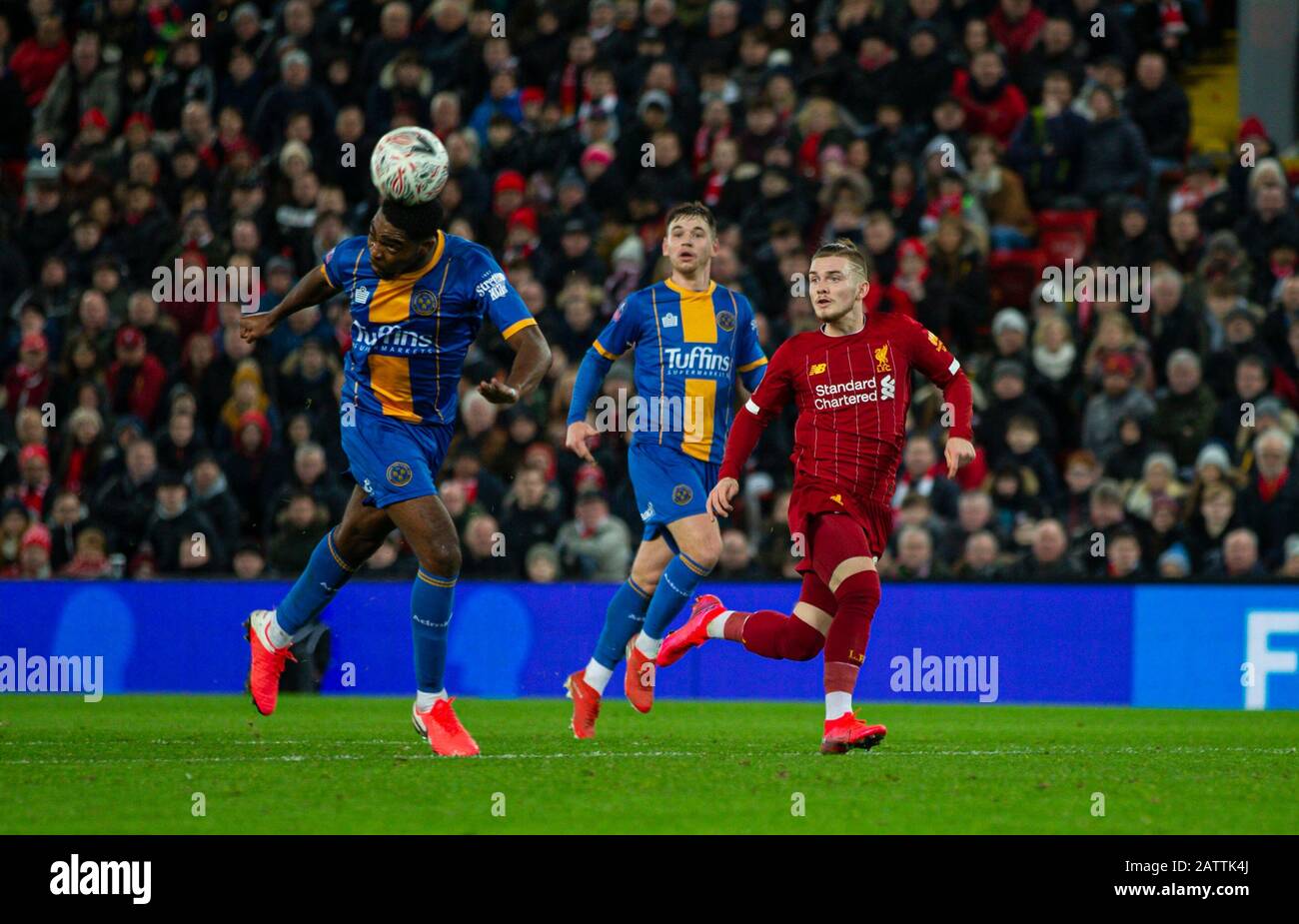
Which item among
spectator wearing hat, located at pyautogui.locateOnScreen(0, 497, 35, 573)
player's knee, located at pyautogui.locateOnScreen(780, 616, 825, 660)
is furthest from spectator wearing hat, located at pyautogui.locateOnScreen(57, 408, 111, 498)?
player's knee, located at pyautogui.locateOnScreen(780, 616, 825, 660)

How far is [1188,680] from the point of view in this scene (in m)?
12.2

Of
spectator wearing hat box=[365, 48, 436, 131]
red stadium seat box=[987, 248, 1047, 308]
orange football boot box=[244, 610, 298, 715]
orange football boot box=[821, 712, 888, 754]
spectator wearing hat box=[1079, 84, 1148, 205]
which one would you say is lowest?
orange football boot box=[821, 712, 888, 754]

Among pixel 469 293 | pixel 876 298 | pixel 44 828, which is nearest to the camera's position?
pixel 44 828

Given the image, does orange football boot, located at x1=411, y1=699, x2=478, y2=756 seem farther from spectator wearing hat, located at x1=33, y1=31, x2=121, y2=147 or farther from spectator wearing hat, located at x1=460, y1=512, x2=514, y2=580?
spectator wearing hat, located at x1=33, y1=31, x2=121, y2=147

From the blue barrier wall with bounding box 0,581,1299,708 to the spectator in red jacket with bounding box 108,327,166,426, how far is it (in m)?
2.75

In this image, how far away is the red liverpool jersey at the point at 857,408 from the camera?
833 centimetres

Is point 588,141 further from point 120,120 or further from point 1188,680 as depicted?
point 1188,680

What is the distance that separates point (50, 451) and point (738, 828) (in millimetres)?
10479

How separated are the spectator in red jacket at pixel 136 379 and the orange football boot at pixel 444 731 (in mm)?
7849

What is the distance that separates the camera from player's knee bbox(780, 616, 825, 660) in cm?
858

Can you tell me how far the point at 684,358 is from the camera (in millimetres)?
9531

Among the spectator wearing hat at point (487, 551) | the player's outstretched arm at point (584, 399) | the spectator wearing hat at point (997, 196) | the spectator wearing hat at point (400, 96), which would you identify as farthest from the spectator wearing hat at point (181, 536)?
the spectator wearing hat at point (997, 196)

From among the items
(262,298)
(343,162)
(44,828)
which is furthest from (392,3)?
(44,828)

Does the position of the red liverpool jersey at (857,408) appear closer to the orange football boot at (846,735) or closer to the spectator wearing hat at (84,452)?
the orange football boot at (846,735)
